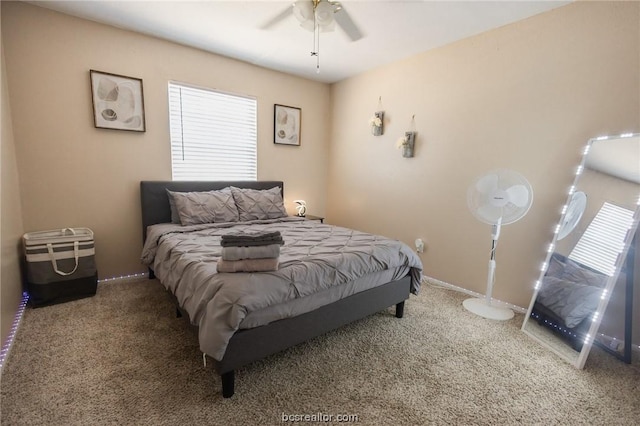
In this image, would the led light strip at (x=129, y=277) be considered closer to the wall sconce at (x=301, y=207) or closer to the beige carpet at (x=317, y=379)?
the beige carpet at (x=317, y=379)

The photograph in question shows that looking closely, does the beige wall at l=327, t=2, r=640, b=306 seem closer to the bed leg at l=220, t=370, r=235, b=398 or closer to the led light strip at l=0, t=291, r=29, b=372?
the bed leg at l=220, t=370, r=235, b=398

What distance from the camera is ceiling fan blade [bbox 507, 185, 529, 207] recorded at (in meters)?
2.26

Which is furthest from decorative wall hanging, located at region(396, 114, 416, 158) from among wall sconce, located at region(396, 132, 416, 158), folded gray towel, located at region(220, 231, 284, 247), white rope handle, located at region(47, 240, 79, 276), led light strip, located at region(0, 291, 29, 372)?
led light strip, located at region(0, 291, 29, 372)

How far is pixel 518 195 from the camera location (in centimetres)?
229

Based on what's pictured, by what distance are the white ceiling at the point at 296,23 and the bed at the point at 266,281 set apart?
1517 mm

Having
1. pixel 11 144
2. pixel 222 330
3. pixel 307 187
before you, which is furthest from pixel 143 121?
pixel 222 330

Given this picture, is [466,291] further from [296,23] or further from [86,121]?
[86,121]

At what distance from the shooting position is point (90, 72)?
269 cm

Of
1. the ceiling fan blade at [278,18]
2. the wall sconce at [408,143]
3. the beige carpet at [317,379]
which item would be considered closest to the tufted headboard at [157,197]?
the beige carpet at [317,379]

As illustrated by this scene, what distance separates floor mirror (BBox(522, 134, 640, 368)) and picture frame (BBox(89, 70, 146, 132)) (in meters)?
3.95

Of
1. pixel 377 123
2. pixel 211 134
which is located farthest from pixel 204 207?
pixel 377 123

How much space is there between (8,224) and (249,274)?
6.44 ft

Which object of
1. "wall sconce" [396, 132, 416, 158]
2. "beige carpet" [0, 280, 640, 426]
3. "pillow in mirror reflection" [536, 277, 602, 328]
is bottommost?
"beige carpet" [0, 280, 640, 426]

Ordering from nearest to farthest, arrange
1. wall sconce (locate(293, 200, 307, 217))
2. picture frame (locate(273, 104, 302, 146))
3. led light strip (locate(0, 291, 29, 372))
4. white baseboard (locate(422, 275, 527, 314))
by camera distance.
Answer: led light strip (locate(0, 291, 29, 372)), white baseboard (locate(422, 275, 527, 314)), picture frame (locate(273, 104, 302, 146)), wall sconce (locate(293, 200, 307, 217))
